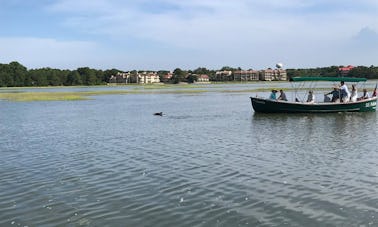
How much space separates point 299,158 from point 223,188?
5245mm

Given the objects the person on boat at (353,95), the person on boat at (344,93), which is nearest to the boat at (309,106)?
the person on boat at (344,93)

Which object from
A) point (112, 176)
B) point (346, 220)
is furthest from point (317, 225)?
point (112, 176)

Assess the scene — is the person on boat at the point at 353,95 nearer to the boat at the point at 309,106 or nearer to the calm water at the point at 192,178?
the boat at the point at 309,106

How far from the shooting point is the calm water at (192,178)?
1042 centimetres

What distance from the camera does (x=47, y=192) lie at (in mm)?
12828

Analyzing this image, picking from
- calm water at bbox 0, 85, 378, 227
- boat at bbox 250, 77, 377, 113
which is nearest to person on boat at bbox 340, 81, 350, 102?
boat at bbox 250, 77, 377, 113

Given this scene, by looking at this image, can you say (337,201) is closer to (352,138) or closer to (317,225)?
(317,225)

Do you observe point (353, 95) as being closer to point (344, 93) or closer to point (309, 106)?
point (344, 93)

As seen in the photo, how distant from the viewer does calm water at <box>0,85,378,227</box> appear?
410 inches

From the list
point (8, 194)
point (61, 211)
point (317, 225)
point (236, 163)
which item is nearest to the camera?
point (317, 225)

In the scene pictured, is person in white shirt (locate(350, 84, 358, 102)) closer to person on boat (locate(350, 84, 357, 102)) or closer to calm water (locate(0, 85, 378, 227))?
person on boat (locate(350, 84, 357, 102))

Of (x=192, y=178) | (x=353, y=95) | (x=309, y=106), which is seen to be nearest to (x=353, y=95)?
(x=353, y=95)

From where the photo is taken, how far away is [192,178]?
553 inches

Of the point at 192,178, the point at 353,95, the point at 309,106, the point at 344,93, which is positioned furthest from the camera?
the point at 353,95
